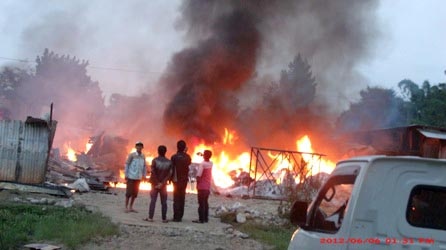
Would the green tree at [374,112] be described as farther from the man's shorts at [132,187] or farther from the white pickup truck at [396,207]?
the white pickup truck at [396,207]

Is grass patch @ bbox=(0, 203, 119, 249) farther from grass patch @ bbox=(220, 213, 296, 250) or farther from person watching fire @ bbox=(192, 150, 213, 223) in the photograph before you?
grass patch @ bbox=(220, 213, 296, 250)

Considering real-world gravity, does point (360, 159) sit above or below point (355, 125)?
below

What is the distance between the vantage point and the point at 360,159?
3.45m

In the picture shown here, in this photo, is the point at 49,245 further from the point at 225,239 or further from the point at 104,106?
the point at 104,106

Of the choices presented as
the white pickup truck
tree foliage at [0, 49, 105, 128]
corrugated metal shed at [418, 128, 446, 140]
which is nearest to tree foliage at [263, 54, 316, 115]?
tree foliage at [0, 49, 105, 128]

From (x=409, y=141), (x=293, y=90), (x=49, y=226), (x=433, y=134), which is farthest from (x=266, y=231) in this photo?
(x=293, y=90)

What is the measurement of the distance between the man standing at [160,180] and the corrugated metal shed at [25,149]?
20.0 feet

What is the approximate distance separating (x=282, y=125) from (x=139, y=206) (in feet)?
86.3

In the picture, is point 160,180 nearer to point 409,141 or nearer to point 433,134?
point 433,134

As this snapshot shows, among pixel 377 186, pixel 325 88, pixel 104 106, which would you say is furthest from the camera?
pixel 104 106

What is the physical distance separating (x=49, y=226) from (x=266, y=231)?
4.19m

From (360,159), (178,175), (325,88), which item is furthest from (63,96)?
(360,159)

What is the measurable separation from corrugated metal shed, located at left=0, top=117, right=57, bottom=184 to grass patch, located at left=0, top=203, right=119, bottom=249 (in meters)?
4.84

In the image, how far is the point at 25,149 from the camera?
14.9 metres
